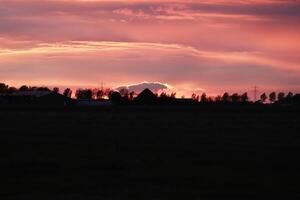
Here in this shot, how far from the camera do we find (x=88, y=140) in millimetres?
28281

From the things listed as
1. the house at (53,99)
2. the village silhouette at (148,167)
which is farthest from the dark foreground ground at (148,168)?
the house at (53,99)

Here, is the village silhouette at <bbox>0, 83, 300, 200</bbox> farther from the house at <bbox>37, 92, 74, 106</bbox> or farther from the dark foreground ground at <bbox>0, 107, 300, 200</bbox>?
the house at <bbox>37, 92, 74, 106</bbox>

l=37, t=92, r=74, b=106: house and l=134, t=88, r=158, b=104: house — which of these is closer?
l=134, t=88, r=158, b=104: house

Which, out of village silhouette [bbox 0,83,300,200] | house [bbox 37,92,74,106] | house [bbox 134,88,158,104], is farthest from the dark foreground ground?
house [bbox 37,92,74,106]

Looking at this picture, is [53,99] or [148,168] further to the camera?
[53,99]

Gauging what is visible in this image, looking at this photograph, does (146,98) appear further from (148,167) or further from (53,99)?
(148,167)

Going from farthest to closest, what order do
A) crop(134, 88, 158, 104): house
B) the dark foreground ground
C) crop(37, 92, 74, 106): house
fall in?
crop(37, 92, 74, 106): house < crop(134, 88, 158, 104): house < the dark foreground ground

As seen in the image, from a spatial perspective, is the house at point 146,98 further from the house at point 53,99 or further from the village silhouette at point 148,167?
the village silhouette at point 148,167

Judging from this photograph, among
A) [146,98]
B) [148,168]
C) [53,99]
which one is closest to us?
[148,168]

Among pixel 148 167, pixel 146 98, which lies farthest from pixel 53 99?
pixel 148 167

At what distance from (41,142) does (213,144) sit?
6.72m

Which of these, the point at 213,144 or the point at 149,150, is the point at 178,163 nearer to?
the point at 149,150

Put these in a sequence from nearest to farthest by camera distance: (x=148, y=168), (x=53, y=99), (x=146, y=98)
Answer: (x=148, y=168) < (x=146, y=98) < (x=53, y=99)

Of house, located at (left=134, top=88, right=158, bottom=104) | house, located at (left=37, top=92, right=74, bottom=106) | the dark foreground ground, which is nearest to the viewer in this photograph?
the dark foreground ground
